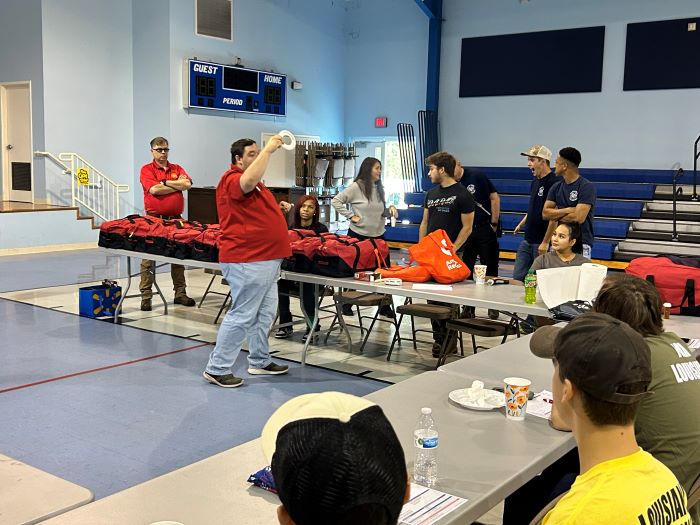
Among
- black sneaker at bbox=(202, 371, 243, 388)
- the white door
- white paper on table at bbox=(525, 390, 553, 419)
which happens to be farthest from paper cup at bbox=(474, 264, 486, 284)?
the white door

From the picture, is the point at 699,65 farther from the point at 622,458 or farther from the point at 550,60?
the point at 622,458

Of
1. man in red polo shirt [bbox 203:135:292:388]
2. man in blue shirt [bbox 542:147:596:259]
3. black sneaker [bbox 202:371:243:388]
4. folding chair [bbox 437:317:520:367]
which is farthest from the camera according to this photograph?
man in blue shirt [bbox 542:147:596:259]

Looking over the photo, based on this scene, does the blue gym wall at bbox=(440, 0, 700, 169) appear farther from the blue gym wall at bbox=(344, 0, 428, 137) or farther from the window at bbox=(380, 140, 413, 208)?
the window at bbox=(380, 140, 413, 208)

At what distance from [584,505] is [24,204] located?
1287cm

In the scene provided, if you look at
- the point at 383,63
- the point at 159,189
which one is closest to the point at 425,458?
the point at 159,189

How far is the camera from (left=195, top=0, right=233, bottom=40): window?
43.6 feet

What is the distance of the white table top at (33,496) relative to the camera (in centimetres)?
184

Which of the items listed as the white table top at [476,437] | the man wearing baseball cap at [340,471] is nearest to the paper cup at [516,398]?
the white table top at [476,437]

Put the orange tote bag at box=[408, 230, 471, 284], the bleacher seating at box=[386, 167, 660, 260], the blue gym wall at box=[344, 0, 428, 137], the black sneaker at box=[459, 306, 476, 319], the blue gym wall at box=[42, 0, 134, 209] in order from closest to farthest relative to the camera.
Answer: the orange tote bag at box=[408, 230, 471, 284], the black sneaker at box=[459, 306, 476, 319], the bleacher seating at box=[386, 167, 660, 260], the blue gym wall at box=[42, 0, 134, 209], the blue gym wall at box=[344, 0, 428, 137]

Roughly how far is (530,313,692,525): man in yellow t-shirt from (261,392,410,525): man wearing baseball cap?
2.00ft

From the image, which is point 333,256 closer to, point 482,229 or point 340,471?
point 482,229

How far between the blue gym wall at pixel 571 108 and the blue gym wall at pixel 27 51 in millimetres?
7461

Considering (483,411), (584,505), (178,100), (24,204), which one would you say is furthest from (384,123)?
(584,505)

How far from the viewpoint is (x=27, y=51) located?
1259 centimetres
